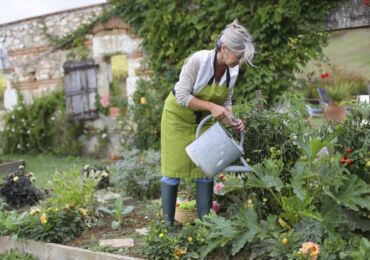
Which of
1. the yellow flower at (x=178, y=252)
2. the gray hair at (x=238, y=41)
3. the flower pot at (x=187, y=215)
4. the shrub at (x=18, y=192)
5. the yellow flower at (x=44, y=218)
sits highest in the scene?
the gray hair at (x=238, y=41)

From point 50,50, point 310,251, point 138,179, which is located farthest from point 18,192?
point 50,50

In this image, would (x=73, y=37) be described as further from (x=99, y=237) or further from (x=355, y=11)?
(x=99, y=237)

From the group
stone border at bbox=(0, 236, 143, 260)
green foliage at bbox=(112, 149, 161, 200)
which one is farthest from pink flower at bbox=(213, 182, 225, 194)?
green foliage at bbox=(112, 149, 161, 200)

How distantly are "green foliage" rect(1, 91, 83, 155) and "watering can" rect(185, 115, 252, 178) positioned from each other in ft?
22.1

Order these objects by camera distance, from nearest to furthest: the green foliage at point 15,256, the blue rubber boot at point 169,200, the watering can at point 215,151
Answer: the watering can at point 215,151, the blue rubber boot at point 169,200, the green foliage at point 15,256

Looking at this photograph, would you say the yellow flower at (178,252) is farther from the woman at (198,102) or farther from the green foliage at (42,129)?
the green foliage at (42,129)

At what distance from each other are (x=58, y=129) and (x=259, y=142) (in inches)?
276

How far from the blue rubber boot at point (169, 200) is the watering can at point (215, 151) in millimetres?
504

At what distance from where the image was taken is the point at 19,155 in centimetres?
1038

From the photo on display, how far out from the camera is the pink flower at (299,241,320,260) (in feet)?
9.75

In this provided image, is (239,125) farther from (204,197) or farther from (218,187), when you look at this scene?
(218,187)

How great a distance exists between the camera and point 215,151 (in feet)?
11.2

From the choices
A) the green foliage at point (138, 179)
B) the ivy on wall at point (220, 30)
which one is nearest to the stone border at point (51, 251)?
the green foliage at point (138, 179)

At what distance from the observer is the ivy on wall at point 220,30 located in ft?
23.1
